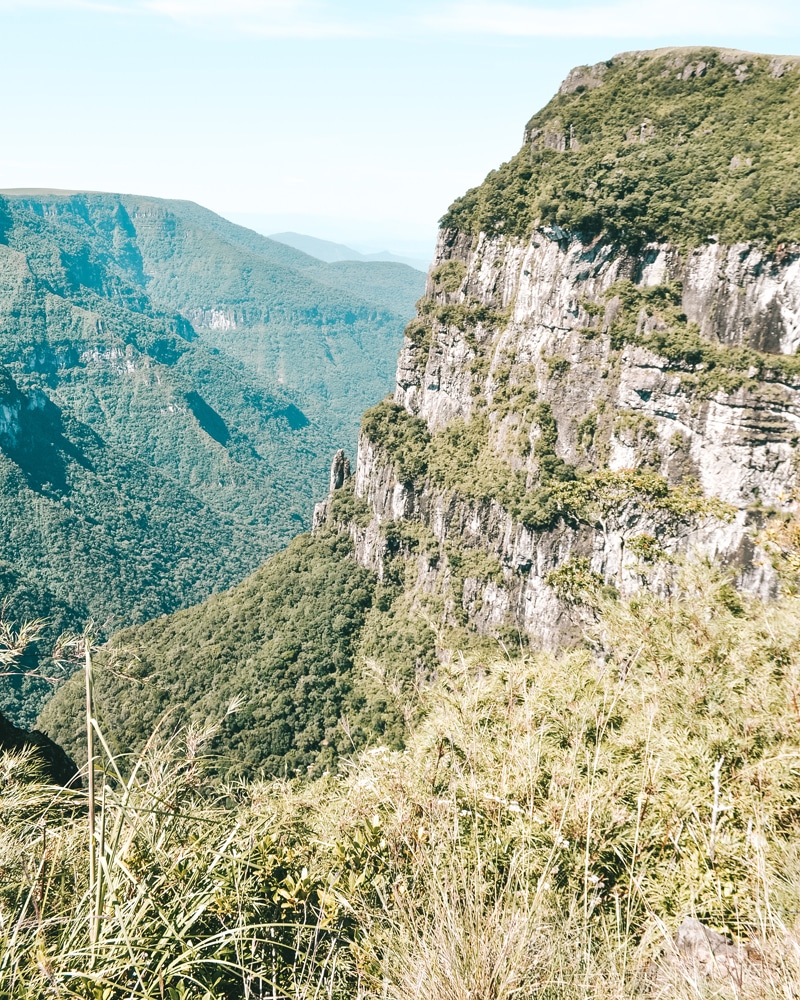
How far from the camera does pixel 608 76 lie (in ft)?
140

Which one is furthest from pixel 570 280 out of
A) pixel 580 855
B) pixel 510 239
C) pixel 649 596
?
pixel 580 855

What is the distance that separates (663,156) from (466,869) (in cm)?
4036

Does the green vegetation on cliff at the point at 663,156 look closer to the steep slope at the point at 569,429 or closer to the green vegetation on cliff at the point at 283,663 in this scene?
the steep slope at the point at 569,429

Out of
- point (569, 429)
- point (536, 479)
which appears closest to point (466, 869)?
point (536, 479)

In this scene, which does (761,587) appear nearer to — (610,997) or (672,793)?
(672,793)

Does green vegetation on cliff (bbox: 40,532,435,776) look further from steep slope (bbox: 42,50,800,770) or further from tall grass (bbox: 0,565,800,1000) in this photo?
tall grass (bbox: 0,565,800,1000)

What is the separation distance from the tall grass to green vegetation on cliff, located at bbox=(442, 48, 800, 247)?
29.6m

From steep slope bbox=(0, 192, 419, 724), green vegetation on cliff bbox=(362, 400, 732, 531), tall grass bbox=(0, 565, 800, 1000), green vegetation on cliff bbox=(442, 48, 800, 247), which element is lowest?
steep slope bbox=(0, 192, 419, 724)

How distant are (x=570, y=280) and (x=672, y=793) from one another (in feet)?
115

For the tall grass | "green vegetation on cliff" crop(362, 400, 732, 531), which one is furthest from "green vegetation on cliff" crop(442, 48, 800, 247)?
the tall grass

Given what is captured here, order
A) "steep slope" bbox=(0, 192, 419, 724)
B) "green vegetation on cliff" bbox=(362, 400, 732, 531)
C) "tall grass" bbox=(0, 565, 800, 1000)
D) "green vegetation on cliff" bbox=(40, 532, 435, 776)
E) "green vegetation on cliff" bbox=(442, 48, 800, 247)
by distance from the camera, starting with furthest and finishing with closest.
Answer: "steep slope" bbox=(0, 192, 419, 724) → "green vegetation on cliff" bbox=(40, 532, 435, 776) → "green vegetation on cliff" bbox=(442, 48, 800, 247) → "green vegetation on cliff" bbox=(362, 400, 732, 531) → "tall grass" bbox=(0, 565, 800, 1000)

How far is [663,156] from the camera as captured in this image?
110 feet

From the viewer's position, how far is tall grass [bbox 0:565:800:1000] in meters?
2.66

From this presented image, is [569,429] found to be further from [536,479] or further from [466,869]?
[466,869]
